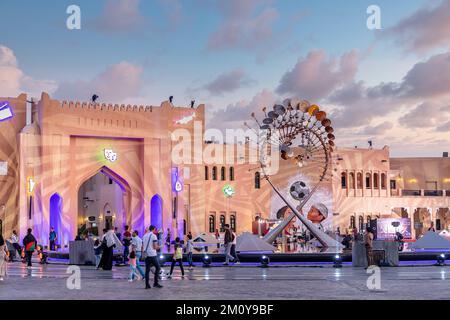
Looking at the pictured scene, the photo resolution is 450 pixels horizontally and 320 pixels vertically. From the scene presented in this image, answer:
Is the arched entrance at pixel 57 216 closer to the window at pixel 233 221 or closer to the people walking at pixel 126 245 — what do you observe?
the window at pixel 233 221

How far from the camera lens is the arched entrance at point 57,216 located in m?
38.7

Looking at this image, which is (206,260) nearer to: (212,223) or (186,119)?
(186,119)

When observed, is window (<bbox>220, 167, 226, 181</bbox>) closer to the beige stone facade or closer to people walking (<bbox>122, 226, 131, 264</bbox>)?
the beige stone facade

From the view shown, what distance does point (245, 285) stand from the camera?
16.5 meters

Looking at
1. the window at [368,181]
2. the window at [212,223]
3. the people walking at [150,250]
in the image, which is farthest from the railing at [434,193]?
the people walking at [150,250]

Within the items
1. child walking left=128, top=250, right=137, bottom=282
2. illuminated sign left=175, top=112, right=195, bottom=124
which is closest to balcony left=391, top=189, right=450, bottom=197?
illuminated sign left=175, top=112, right=195, bottom=124

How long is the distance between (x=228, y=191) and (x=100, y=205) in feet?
32.5

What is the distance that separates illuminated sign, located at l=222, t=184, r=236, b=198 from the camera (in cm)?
4847

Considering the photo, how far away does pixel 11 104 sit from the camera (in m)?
40.2

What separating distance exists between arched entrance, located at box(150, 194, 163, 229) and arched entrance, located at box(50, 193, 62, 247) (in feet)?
18.8

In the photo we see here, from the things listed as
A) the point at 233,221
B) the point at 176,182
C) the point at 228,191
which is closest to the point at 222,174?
the point at 228,191
